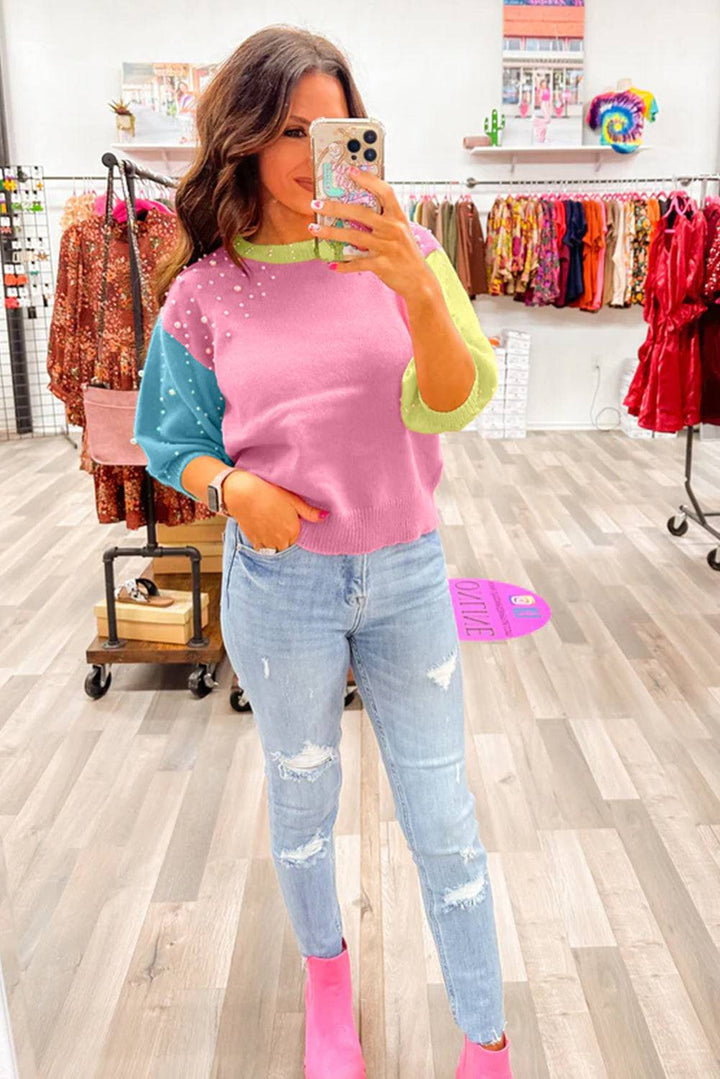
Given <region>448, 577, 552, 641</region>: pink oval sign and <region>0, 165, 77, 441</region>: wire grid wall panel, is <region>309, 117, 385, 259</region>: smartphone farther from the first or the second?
<region>0, 165, 77, 441</region>: wire grid wall panel

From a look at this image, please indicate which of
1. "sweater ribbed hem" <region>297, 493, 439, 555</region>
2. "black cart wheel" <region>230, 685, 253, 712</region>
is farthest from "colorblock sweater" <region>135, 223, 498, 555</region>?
"black cart wheel" <region>230, 685, 253, 712</region>

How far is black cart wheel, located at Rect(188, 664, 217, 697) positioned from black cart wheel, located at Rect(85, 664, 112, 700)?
0.25 meters

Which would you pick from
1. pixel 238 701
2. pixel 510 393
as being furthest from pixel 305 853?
pixel 510 393

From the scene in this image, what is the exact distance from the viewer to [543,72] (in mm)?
6168

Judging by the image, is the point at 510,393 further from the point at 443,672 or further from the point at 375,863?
the point at 443,672

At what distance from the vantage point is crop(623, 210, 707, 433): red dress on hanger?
3605 millimetres

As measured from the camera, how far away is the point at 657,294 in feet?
12.4

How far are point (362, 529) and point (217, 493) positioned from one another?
18 centimetres

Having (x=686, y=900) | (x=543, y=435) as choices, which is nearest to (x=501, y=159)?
(x=543, y=435)

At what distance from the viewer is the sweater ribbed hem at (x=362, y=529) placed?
3.70 feet

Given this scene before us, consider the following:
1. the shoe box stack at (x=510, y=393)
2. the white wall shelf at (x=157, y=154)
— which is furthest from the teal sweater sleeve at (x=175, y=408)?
the white wall shelf at (x=157, y=154)

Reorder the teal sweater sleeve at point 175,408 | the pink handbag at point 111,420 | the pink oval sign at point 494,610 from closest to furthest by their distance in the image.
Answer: the teal sweater sleeve at point 175,408 < the pink handbag at point 111,420 < the pink oval sign at point 494,610

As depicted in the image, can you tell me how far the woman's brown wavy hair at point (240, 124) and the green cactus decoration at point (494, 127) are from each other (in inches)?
216

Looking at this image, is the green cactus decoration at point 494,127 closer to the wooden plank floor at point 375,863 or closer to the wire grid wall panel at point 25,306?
the wire grid wall panel at point 25,306
